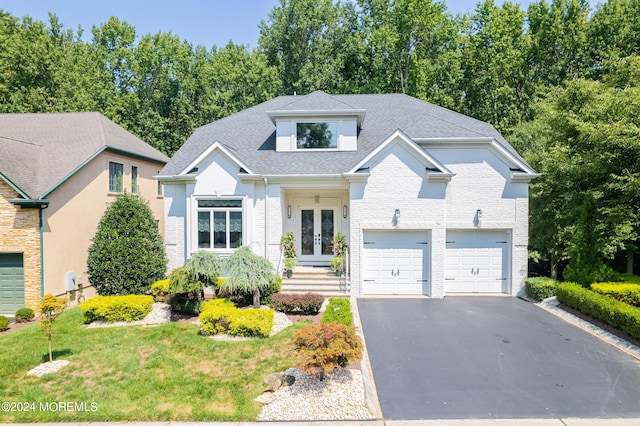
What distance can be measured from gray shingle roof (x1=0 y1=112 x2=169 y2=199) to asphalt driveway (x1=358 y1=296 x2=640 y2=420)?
44.6 ft

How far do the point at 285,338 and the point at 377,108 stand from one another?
13837 millimetres

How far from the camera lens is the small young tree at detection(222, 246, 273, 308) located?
1097 cm

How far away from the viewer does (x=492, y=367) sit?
8070mm

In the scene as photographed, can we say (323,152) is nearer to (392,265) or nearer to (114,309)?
(392,265)

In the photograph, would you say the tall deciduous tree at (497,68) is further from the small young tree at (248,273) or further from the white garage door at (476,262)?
the small young tree at (248,273)

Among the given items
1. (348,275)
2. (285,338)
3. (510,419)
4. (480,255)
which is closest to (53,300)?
(285,338)

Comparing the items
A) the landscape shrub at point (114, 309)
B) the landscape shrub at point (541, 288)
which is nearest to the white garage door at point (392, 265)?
the landscape shrub at point (541, 288)

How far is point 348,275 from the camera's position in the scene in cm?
1418

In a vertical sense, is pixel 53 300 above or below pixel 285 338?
above

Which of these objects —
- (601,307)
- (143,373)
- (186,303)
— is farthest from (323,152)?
(601,307)

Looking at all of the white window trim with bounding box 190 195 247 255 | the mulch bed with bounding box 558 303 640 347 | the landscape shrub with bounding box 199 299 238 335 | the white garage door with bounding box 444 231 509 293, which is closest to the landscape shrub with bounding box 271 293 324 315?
the landscape shrub with bounding box 199 299 238 335

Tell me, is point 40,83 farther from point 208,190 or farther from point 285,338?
point 285,338

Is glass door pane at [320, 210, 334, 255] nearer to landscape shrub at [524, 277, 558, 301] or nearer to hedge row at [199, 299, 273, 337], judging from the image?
hedge row at [199, 299, 273, 337]

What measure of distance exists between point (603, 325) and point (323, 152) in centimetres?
1177
